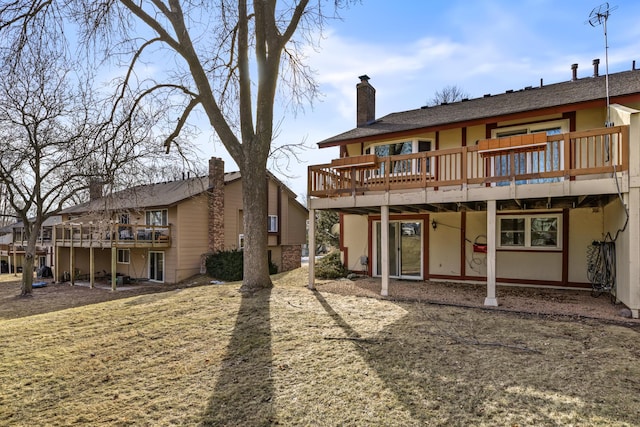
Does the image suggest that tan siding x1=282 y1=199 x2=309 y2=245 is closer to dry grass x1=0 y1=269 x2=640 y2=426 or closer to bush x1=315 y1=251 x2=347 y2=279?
bush x1=315 y1=251 x2=347 y2=279

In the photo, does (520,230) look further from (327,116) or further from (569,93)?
(327,116)

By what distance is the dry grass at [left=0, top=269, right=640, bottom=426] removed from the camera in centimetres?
360

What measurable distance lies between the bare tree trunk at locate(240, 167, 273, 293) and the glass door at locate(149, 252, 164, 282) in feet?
41.6

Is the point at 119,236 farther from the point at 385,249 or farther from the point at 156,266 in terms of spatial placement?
the point at 385,249

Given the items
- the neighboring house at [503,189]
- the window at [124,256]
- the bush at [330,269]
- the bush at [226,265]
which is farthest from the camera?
the window at [124,256]

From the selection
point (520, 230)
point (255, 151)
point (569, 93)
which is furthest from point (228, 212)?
point (569, 93)

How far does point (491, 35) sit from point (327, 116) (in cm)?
563

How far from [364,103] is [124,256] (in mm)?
17688

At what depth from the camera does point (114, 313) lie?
26.9 ft

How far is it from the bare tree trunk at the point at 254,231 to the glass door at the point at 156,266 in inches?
499

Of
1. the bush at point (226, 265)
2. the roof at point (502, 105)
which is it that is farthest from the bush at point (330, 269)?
the bush at point (226, 265)

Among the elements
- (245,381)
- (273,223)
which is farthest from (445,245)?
(273,223)

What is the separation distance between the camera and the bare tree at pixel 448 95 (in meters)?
31.5

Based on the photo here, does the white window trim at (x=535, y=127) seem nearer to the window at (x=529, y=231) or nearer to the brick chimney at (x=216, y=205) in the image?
the window at (x=529, y=231)
